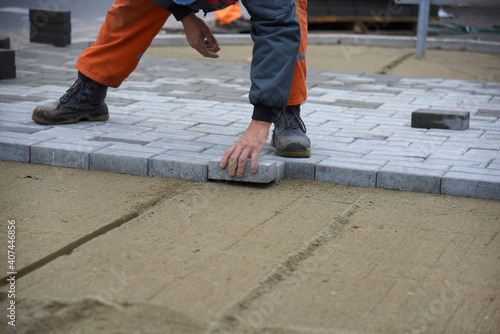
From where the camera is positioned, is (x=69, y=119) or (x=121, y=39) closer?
(x=121, y=39)

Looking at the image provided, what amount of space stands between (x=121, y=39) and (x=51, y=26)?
420 centimetres

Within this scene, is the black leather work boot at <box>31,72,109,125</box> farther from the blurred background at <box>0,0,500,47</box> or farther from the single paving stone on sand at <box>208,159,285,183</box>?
the blurred background at <box>0,0,500,47</box>

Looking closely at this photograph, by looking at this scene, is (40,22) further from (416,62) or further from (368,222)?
(368,222)

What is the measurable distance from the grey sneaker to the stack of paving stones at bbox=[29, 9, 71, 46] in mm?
4691

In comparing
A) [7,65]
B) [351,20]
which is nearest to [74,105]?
[7,65]

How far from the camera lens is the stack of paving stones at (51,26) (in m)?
7.54

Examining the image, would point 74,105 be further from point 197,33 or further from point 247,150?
point 247,150

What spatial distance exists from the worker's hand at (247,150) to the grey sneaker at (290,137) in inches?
10.0

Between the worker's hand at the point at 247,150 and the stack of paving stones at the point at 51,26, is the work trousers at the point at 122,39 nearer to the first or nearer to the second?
the worker's hand at the point at 247,150

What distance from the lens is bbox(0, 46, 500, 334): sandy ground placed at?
1902 mm

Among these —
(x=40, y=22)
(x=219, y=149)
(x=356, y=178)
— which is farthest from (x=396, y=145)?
(x=40, y=22)

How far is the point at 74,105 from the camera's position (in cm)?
398

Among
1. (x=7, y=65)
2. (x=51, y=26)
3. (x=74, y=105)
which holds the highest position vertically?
(x=51, y=26)

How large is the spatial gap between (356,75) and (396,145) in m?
2.83
